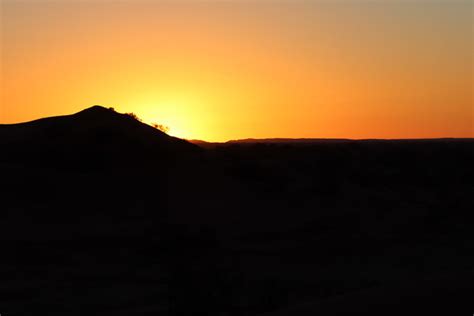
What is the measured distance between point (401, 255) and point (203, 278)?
10.4 meters

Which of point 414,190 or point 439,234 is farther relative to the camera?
point 414,190

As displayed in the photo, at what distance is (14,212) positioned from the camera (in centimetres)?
2912

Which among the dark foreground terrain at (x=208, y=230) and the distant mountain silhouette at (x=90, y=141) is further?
the distant mountain silhouette at (x=90, y=141)

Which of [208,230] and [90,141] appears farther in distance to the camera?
[90,141]

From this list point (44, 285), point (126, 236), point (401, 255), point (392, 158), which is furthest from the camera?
point (392, 158)

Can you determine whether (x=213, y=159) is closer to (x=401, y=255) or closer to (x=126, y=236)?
(x=126, y=236)

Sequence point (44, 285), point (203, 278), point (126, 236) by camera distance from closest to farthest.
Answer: point (203, 278) < point (44, 285) < point (126, 236)

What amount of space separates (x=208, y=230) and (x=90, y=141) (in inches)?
661

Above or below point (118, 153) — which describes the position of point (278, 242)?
below

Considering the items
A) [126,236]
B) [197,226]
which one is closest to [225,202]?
[197,226]

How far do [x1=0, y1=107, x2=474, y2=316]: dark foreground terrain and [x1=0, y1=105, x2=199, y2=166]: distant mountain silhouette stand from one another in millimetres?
Result: 130

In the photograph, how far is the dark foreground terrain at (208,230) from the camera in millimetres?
16250

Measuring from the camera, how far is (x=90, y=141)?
40.8m

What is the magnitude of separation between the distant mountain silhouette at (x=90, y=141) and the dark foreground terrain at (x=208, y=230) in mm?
130
